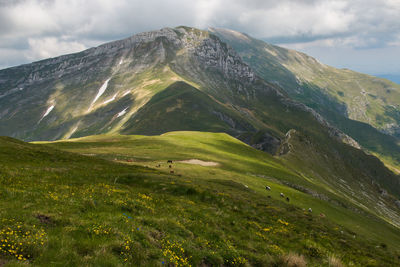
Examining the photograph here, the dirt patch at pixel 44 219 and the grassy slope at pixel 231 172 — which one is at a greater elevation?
the dirt patch at pixel 44 219

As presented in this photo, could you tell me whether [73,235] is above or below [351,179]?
above

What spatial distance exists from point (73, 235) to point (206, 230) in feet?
29.0

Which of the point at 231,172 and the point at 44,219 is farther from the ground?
the point at 44,219

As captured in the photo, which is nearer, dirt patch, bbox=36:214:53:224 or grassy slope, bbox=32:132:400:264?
dirt patch, bbox=36:214:53:224

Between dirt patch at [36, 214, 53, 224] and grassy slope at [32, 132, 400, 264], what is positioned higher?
dirt patch at [36, 214, 53, 224]

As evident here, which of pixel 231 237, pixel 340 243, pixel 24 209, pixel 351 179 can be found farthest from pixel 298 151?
pixel 24 209

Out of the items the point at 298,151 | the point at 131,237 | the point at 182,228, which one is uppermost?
the point at 131,237

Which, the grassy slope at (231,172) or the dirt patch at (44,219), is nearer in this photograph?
the dirt patch at (44,219)

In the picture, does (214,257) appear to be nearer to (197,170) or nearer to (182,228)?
(182,228)

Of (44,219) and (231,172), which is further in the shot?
(231,172)

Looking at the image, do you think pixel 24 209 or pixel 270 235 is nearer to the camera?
pixel 24 209

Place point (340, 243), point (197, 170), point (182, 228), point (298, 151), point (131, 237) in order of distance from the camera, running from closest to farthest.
Result: point (131, 237) → point (182, 228) → point (340, 243) → point (197, 170) → point (298, 151)

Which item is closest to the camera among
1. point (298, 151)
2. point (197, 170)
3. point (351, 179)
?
point (197, 170)

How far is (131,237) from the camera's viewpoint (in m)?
13.0
